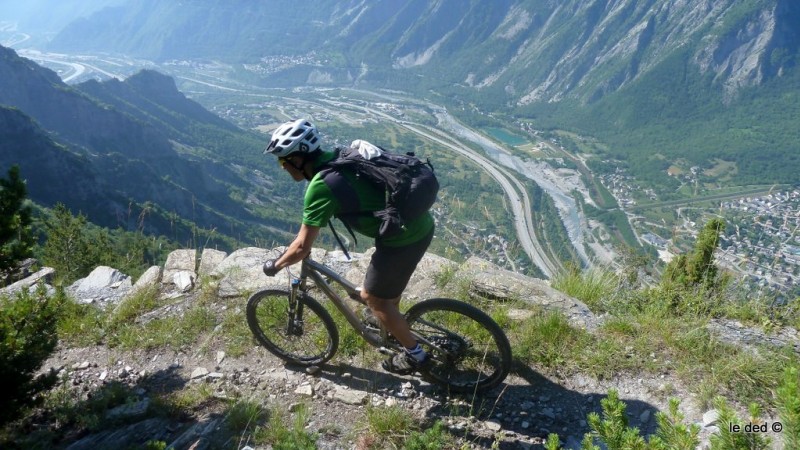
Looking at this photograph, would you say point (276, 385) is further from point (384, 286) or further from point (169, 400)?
point (384, 286)

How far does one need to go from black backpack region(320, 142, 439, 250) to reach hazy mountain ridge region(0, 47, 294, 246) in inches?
1762

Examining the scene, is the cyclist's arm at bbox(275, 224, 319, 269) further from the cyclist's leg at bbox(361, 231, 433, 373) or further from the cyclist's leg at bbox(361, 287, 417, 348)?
the cyclist's leg at bbox(361, 287, 417, 348)

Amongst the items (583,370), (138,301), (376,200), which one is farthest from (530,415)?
(138,301)

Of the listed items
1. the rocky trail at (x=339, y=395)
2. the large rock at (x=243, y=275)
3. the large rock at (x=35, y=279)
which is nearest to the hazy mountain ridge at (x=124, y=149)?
the large rock at (x=35, y=279)

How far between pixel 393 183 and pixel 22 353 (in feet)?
12.5

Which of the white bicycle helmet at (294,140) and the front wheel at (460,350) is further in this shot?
the front wheel at (460,350)

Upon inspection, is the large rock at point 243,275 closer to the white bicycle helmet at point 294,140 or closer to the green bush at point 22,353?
the green bush at point 22,353

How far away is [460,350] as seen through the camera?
5023 mm

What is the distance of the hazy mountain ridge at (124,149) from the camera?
6769cm

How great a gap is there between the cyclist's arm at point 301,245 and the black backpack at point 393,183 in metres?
0.30

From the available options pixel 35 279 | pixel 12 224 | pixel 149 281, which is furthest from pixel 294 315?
pixel 35 279

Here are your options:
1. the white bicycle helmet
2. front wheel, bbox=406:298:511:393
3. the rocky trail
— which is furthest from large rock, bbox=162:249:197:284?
front wheel, bbox=406:298:511:393

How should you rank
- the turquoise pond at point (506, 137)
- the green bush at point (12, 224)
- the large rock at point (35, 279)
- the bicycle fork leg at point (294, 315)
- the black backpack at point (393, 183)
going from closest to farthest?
the black backpack at point (393, 183), the green bush at point (12, 224), the bicycle fork leg at point (294, 315), the large rock at point (35, 279), the turquoise pond at point (506, 137)

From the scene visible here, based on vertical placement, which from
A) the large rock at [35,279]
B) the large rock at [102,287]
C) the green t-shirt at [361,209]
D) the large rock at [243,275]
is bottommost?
the large rock at [35,279]
